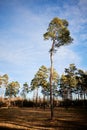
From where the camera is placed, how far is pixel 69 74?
55.0 metres

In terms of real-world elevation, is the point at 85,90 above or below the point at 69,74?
below

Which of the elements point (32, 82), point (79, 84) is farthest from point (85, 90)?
point (32, 82)

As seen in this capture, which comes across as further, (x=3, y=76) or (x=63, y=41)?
(x=3, y=76)

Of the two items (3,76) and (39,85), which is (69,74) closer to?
(39,85)

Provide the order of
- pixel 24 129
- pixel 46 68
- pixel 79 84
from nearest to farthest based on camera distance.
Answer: pixel 24 129 < pixel 46 68 < pixel 79 84

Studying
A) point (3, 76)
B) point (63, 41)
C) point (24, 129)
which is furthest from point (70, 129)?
point (3, 76)

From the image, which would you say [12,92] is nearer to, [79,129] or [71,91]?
[71,91]

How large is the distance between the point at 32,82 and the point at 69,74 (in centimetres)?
1379

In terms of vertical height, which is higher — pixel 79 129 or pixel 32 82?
pixel 32 82

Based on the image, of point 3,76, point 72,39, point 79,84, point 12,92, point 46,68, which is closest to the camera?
point 72,39

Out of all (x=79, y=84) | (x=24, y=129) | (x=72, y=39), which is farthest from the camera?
(x=79, y=84)

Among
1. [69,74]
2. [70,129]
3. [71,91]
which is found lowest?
[70,129]

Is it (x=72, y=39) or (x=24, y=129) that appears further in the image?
(x=72, y=39)

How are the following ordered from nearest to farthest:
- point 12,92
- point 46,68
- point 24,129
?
point 24,129
point 46,68
point 12,92
